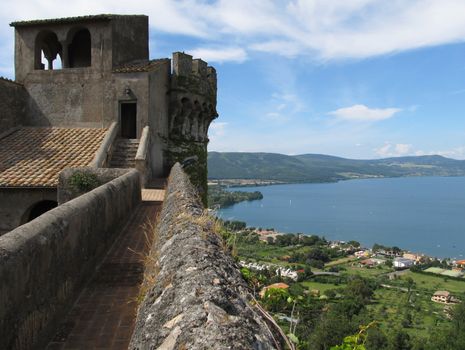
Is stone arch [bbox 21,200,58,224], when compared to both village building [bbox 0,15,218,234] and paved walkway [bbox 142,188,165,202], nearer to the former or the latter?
village building [bbox 0,15,218,234]

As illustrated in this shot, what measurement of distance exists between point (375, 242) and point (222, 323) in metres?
158

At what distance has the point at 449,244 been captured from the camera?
486 ft

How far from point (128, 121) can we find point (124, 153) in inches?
124

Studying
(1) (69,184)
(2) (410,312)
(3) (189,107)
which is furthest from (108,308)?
(2) (410,312)

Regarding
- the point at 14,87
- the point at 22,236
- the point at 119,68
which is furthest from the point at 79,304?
the point at 14,87

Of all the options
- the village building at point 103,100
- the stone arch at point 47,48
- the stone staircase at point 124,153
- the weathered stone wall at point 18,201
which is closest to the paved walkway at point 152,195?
the village building at point 103,100

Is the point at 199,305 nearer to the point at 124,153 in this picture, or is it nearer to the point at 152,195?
the point at 152,195

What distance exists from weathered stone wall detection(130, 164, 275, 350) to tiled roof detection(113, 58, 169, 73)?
14948 millimetres

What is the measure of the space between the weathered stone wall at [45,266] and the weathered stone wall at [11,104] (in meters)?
12.9

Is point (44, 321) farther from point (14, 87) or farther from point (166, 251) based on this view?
point (14, 87)

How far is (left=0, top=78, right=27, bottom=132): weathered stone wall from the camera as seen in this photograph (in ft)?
59.8

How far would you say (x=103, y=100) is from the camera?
61.1 feet

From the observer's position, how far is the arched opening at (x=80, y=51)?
2167 centimetres

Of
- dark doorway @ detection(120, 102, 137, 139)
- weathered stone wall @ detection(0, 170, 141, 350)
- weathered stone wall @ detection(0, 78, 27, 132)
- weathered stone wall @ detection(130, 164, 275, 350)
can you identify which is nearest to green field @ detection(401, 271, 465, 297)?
dark doorway @ detection(120, 102, 137, 139)
